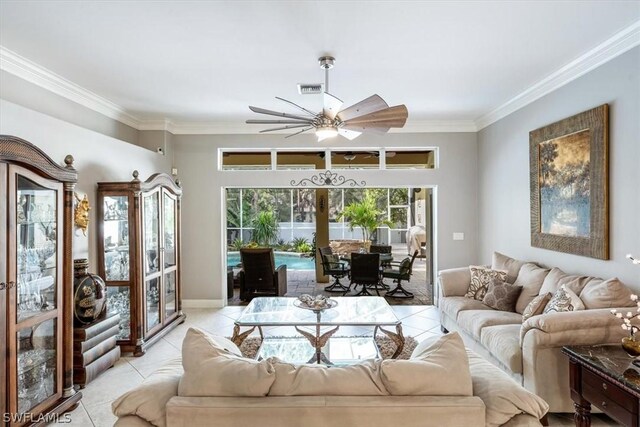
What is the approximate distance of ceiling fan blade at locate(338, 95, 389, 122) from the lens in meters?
2.69

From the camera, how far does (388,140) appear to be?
5867mm

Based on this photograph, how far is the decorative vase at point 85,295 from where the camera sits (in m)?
3.36

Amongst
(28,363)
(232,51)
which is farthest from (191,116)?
(28,363)

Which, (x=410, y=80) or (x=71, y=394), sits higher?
(x=410, y=80)

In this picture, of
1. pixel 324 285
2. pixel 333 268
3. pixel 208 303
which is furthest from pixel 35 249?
pixel 324 285

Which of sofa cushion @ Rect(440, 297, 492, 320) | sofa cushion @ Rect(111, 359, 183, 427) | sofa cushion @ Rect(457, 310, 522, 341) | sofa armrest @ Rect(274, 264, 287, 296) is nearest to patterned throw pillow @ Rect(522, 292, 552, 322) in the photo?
sofa cushion @ Rect(457, 310, 522, 341)

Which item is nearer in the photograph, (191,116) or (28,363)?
(28,363)

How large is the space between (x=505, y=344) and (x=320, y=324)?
5.08 ft

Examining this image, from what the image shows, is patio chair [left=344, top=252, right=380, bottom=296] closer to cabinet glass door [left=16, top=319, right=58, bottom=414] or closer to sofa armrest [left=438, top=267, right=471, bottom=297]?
sofa armrest [left=438, top=267, right=471, bottom=297]

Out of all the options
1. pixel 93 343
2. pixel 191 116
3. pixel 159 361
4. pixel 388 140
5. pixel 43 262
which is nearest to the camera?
pixel 43 262

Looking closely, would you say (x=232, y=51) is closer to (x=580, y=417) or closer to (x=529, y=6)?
(x=529, y=6)

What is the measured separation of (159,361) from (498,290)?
12.0 ft

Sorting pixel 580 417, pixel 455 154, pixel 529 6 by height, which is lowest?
pixel 580 417

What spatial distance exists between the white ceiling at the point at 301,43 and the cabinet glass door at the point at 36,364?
7.39 feet
